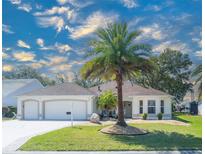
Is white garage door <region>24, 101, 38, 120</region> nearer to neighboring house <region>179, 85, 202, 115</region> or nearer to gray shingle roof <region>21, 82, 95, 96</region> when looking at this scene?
gray shingle roof <region>21, 82, 95, 96</region>

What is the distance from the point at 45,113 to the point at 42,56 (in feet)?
76.1

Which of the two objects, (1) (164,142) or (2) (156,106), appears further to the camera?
(2) (156,106)

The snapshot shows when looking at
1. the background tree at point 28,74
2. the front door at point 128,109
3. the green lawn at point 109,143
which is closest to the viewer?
the green lawn at point 109,143

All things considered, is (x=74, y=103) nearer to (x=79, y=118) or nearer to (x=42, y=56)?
(x=79, y=118)

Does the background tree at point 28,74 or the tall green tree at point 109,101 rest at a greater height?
the background tree at point 28,74

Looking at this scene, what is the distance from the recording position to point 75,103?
1238 inches

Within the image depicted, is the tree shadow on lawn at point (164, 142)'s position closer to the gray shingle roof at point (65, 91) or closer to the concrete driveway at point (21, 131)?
the concrete driveway at point (21, 131)

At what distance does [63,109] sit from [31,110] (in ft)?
11.7

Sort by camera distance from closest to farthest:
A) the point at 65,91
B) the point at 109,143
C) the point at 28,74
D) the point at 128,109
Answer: the point at 109,143 < the point at 65,91 < the point at 128,109 < the point at 28,74

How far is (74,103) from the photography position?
31453 mm

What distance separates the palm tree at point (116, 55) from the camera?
734 inches

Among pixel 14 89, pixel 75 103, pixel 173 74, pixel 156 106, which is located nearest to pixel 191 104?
pixel 173 74

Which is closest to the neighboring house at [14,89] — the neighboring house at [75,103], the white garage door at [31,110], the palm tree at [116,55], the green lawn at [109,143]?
the white garage door at [31,110]

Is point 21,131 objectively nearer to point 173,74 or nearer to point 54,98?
point 54,98
